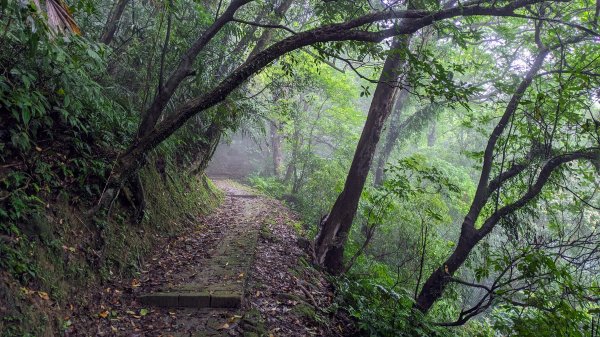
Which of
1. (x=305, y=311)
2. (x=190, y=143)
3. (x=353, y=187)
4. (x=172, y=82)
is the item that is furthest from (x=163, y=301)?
(x=190, y=143)

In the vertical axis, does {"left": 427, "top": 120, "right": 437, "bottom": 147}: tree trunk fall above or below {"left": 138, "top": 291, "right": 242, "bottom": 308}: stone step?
above

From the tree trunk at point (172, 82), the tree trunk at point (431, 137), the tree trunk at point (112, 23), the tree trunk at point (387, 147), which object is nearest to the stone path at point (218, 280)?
the tree trunk at point (172, 82)

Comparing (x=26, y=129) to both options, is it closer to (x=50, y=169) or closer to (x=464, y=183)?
(x=50, y=169)

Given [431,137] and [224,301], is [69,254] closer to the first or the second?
[224,301]

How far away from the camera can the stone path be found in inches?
186

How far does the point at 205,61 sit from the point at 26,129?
13.9ft

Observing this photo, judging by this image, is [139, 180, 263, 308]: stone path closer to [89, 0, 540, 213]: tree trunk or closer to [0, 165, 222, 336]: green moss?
[0, 165, 222, 336]: green moss

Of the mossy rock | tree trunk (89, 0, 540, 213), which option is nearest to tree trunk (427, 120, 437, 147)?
tree trunk (89, 0, 540, 213)

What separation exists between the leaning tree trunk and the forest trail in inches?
21.9

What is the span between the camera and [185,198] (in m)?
8.89

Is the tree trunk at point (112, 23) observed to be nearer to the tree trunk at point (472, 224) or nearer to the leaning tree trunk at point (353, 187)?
the leaning tree trunk at point (353, 187)

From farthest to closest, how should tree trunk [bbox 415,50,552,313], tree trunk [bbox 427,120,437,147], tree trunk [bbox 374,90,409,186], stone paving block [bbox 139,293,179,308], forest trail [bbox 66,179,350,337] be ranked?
tree trunk [bbox 427,120,437,147] < tree trunk [bbox 374,90,409,186] < tree trunk [bbox 415,50,552,313] < stone paving block [bbox 139,293,179,308] < forest trail [bbox 66,179,350,337]

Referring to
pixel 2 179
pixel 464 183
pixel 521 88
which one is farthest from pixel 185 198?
pixel 464 183

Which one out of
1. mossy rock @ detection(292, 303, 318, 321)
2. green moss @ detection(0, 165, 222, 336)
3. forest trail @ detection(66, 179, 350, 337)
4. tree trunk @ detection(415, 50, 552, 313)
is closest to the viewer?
green moss @ detection(0, 165, 222, 336)
